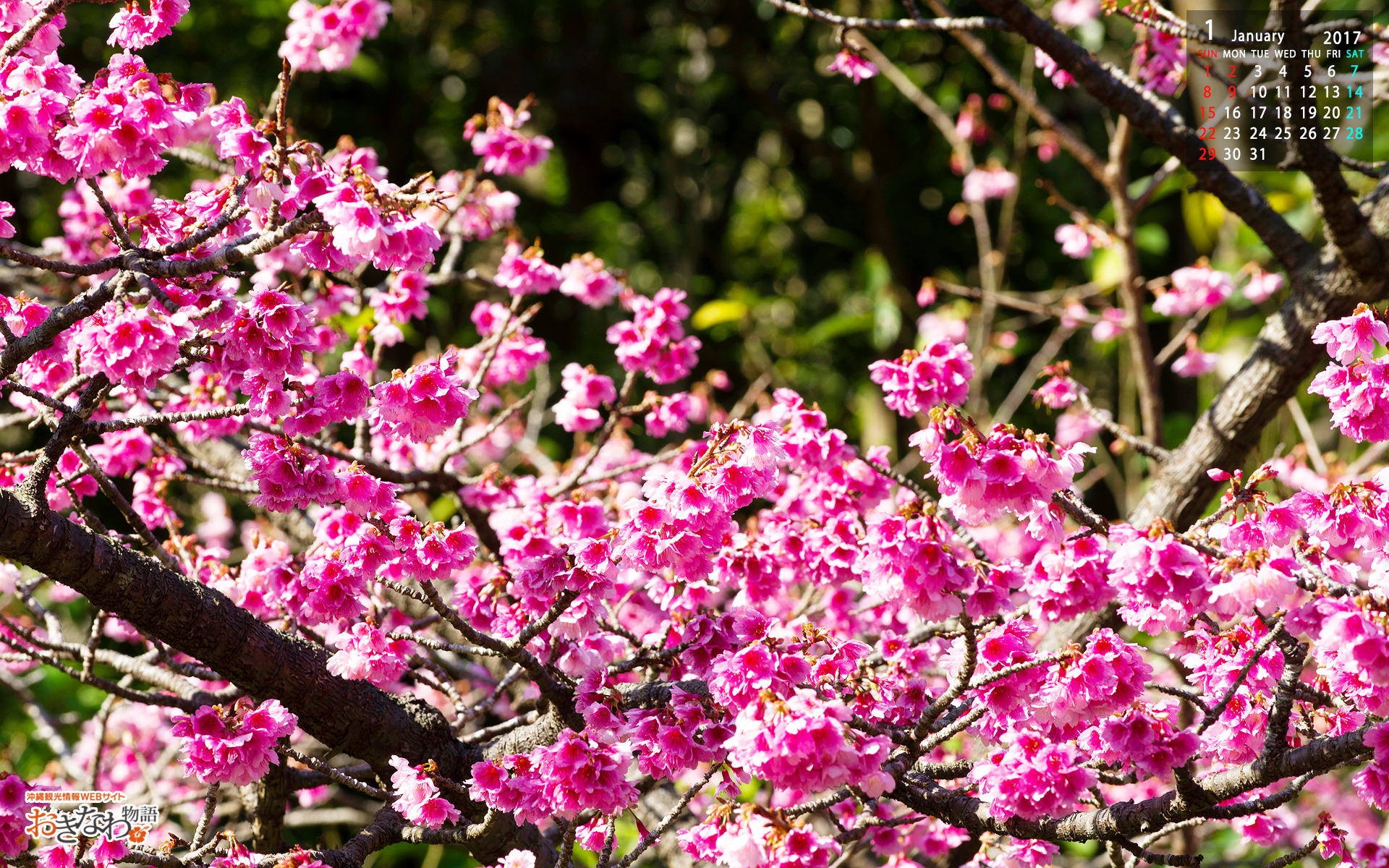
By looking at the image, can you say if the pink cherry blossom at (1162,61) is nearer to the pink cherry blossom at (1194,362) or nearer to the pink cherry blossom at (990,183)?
the pink cherry blossom at (1194,362)

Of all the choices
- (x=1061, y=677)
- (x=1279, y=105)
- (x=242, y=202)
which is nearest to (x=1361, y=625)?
(x=1061, y=677)

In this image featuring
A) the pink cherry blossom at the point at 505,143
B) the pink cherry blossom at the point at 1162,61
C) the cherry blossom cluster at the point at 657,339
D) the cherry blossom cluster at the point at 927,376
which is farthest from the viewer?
the pink cherry blossom at the point at 505,143

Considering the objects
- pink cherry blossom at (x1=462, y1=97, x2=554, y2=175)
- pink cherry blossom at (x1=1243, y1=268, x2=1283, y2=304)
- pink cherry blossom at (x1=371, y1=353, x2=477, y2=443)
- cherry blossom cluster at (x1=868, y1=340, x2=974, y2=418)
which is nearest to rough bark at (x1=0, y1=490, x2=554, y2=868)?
pink cherry blossom at (x1=371, y1=353, x2=477, y2=443)

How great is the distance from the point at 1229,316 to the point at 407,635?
17.3 ft

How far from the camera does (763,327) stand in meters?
7.41

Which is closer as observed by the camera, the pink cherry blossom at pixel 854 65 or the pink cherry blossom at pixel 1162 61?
the pink cherry blossom at pixel 854 65

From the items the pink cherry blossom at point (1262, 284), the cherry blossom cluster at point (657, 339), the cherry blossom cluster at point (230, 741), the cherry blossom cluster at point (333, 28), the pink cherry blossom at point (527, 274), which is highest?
the cherry blossom cluster at point (333, 28)

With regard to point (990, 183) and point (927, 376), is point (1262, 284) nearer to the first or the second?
point (990, 183)

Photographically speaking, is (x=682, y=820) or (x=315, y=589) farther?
(x=682, y=820)

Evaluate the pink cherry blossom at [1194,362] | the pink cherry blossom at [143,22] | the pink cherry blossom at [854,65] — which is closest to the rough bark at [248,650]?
the pink cherry blossom at [143,22]

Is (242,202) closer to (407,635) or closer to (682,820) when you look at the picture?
(407,635)

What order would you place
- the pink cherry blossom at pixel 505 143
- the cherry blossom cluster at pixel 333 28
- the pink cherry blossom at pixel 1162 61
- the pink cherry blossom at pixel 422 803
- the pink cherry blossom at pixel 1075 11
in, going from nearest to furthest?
1. the pink cherry blossom at pixel 422 803
2. the cherry blossom cluster at pixel 333 28
3. the pink cherry blossom at pixel 1162 61
4. the pink cherry blossom at pixel 505 143
5. the pink cherry blossom at pixel 1075 11

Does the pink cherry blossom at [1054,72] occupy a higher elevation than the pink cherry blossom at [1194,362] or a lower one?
higher
